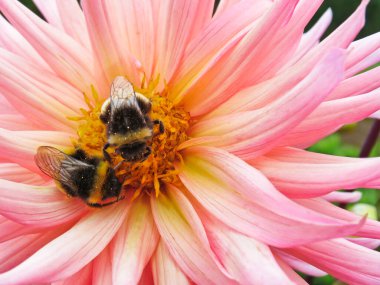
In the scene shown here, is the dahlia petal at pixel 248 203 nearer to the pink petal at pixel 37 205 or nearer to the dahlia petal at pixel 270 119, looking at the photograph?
the dahlia petal at pixel 270 119

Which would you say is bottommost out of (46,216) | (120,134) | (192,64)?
(46,216)

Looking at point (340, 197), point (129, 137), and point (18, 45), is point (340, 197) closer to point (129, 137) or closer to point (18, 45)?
point (129, 137)

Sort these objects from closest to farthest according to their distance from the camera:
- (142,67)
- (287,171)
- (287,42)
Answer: (287,171)
(287,42)
(142,67)

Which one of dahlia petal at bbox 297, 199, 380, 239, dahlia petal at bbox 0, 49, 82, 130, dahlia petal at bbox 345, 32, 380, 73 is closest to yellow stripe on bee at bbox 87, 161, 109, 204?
dahlia petal at bbox 0, 49, 82, 130

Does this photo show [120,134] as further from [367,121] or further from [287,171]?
[367,121]

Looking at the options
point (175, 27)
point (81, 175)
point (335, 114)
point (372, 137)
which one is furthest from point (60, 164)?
point (372, 137)

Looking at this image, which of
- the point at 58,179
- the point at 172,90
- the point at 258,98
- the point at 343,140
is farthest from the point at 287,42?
the point at 343,140

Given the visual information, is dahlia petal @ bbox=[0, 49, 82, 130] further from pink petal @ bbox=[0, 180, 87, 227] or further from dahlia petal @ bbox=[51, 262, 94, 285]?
dahlia petal @ bbox=[51, 262, 94, 285]
